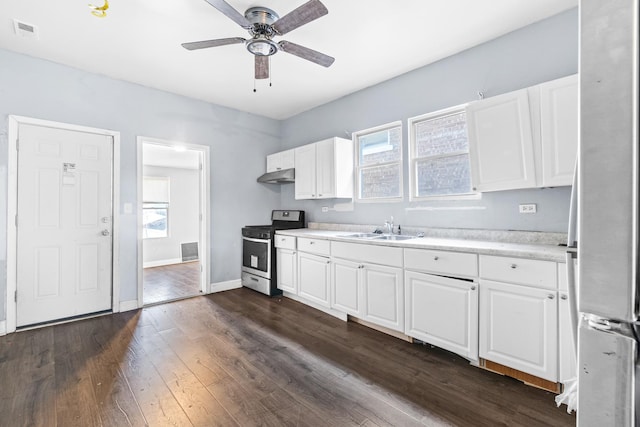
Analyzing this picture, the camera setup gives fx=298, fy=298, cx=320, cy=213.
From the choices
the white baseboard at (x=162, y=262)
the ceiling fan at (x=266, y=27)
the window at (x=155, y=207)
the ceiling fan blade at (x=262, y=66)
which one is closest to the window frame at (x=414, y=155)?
the ceiling fan at (x=266, y=27)

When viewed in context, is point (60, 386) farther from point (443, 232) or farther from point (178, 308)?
point (443, 232)

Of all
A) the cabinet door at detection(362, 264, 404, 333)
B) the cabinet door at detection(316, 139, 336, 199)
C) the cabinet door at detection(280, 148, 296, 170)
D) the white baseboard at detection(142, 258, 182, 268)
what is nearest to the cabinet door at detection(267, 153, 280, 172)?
the cabinet door at detection(280, 148, 296, 170)

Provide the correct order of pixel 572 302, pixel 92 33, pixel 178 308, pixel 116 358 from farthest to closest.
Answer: pixel 178 308 < pixel 92 33 < pixel 116 358 < pixel 572 302

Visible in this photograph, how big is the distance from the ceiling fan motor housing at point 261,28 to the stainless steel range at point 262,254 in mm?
2346

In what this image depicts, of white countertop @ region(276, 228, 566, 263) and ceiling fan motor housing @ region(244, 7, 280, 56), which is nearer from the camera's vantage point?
white countertop @ region(276, 228, 566, 263)

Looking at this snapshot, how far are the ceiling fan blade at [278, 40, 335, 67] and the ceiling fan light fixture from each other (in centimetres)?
8

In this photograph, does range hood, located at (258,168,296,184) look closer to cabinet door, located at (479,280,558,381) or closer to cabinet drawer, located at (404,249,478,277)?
cabinet drawer, located at (404,249,478,277)

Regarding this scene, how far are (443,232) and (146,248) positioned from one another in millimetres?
6289

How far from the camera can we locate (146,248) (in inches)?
262

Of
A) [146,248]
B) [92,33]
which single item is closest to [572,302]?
[92,33]

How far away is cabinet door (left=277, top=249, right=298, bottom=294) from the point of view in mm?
3863

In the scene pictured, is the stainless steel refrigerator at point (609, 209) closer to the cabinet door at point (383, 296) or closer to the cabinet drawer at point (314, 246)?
the cabinet door at point (383, 296)

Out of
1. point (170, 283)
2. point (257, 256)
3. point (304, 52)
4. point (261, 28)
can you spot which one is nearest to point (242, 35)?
point (261, 28)

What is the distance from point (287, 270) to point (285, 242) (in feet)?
1.23
